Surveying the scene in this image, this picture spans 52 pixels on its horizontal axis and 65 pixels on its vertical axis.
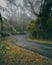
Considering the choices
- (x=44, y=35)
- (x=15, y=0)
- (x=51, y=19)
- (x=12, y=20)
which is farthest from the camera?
(x=12, y=20)

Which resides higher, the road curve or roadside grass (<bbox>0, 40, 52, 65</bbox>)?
roadside grass (<bbox>0, 40, 52, 65</bbox>)

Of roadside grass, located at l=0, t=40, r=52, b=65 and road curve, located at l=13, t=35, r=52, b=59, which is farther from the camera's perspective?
road curve, located at l=13, t=35, r=52, b=59

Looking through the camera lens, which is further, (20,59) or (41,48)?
(41,48)

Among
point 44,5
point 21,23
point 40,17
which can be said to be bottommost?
point 21,23

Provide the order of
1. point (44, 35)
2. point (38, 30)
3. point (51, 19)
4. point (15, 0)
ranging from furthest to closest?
point (15, 0), point (38, 30), point (44, 35), point (51, 19)

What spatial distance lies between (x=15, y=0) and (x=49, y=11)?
12.2 meters

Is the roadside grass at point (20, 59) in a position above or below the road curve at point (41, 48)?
above

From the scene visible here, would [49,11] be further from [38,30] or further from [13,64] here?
[13,64]

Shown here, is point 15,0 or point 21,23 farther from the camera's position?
point 21,23

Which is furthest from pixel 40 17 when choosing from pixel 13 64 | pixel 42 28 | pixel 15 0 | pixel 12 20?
pixel 12 20

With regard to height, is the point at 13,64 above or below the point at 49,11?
below

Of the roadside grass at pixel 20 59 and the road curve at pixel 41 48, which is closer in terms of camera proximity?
the roadside grass at pixel 20 59

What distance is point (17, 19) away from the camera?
4360 inches

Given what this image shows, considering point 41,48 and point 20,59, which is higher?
point 20,59
